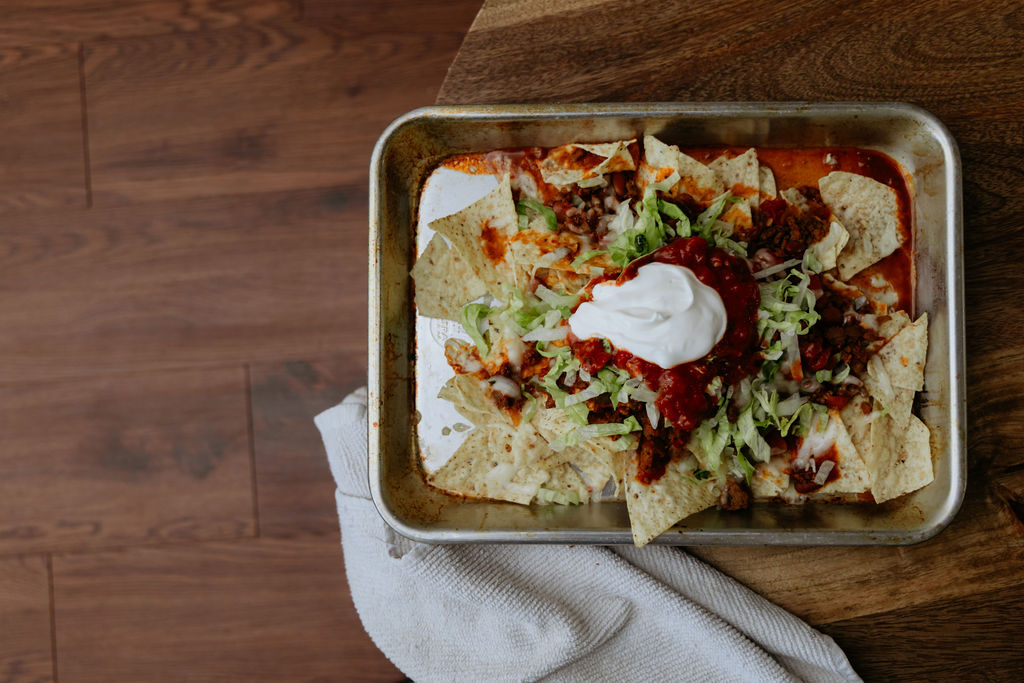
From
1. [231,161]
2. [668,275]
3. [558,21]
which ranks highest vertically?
[558,21]

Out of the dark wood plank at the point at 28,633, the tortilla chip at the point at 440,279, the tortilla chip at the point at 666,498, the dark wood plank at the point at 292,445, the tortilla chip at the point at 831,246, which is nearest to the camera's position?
the tortilla chip at the point at 666,498

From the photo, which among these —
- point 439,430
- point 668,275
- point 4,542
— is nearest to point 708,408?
point 668,275

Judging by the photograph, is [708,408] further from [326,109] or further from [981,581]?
[326,109]

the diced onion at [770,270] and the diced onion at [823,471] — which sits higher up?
the diced onion at [770,270]

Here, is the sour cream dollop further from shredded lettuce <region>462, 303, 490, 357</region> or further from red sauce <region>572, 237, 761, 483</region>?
shredded lettuce <region>462, 303, 490, 357</region>

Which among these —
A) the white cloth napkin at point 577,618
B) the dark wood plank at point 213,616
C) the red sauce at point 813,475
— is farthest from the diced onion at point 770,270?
the dark wood plank at point 213,616

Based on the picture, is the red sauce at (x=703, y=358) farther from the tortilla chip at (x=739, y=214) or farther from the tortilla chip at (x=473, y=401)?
the tortilla chip at (x=473, y=401)

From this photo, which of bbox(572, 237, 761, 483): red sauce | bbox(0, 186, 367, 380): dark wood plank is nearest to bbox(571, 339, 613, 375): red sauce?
bbox(572, 237, 761, 483): red sauce
